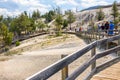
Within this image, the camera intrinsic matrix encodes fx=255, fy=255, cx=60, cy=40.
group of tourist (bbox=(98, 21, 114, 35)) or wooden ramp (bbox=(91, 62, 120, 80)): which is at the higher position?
group of tourist (bbox=(98, 21, 114, 35))

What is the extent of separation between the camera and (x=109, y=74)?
711cm

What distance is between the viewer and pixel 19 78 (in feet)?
70.0

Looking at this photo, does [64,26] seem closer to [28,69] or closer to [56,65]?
[28,69]

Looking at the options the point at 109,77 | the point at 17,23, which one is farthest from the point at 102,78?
the point at 17,23

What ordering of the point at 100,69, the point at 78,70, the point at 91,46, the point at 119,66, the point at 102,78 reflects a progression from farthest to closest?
1. the point at 119,66
2. the point at 100,69
3. the point at 102,78
4. the point at 91,46
5. the point at 78,70

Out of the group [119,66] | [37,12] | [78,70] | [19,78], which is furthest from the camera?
[37,12]

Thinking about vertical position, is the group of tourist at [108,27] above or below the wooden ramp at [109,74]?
above

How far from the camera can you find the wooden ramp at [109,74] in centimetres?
668

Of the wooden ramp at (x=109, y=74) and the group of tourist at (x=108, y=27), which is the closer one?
the wooden ramp at (x=109, y=74)

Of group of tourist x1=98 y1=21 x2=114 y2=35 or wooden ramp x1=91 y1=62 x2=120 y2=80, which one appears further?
group of tourist x1=98 y1=21 x2=114 y2=35

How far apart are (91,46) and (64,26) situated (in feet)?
340

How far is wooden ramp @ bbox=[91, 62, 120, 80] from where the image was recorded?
6680 mm

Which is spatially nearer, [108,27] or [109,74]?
[109,74]

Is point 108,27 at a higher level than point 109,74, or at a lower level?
higher
